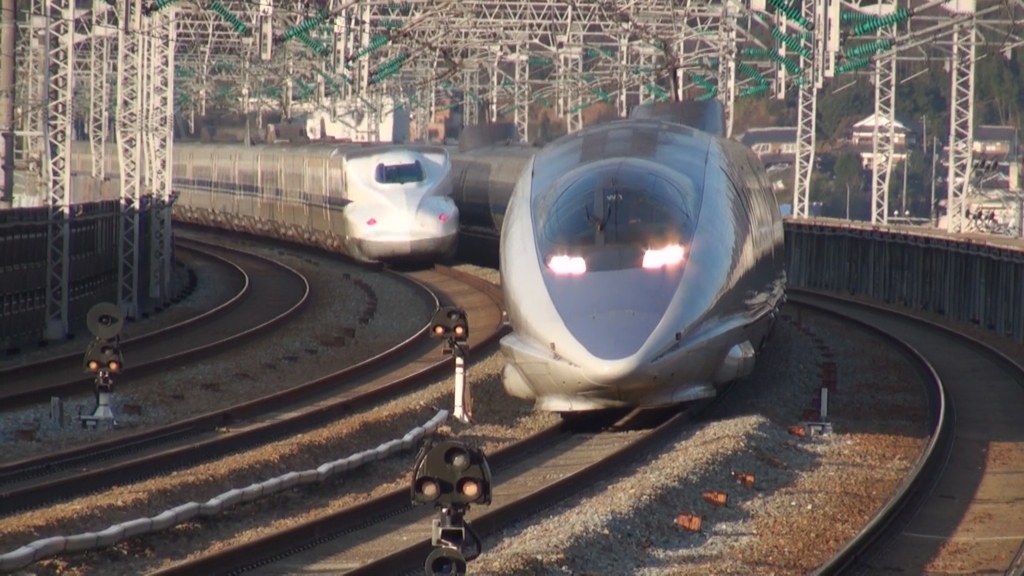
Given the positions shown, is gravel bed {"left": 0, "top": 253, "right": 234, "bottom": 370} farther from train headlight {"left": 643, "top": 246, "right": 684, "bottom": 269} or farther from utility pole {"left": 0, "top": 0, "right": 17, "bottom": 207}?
train headlight {"left": 643, "top": 246, "right": 684, "bottom": 269}

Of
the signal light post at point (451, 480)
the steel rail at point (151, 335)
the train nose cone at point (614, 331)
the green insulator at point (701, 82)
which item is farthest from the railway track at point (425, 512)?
the green insulator at point (701, 82)

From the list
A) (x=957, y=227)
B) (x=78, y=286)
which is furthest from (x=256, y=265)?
(x=957, y=227)

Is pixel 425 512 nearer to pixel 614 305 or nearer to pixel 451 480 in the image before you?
pixel 614 305

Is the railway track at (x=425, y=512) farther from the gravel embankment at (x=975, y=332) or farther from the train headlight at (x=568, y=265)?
the gravel embankment at (x=975, y=332)

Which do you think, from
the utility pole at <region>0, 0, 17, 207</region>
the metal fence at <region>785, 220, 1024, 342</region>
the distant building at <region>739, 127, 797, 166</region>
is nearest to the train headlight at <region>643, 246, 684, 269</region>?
the metal fence at <region>785, 220, 1024, 342</region>

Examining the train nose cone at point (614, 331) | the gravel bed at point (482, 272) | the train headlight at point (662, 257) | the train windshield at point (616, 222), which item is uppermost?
the train windshield at point (616, 222)

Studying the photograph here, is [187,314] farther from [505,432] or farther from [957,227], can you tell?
[957,227]

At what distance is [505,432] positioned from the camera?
54.9ft

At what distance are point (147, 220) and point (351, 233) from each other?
5127mm

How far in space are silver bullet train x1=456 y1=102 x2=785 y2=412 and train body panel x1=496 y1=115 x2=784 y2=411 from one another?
0.6 inches

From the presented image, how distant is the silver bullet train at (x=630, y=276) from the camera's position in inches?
573

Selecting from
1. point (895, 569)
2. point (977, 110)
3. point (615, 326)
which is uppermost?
point (977, 110)

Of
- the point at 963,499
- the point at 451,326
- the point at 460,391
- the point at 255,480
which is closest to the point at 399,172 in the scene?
the point at 451,326

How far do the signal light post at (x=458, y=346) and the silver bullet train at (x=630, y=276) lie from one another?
144cm
